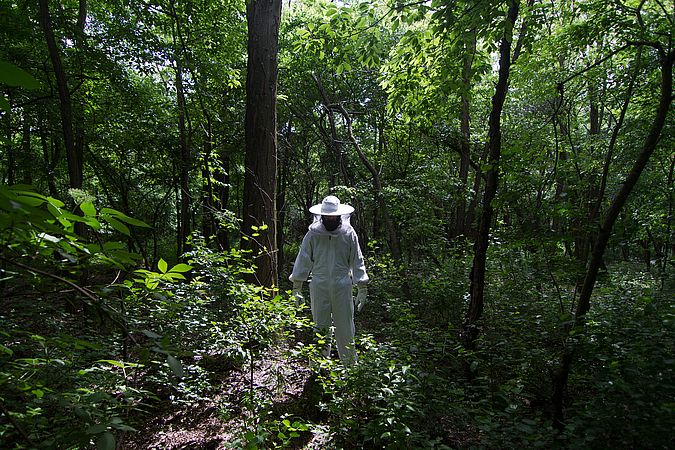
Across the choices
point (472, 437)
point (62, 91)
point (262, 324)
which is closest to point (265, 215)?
point (262, 324)

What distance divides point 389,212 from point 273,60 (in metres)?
4.91

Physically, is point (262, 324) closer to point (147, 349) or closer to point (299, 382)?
point (299, 382)

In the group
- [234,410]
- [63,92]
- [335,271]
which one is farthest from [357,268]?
[63,92]

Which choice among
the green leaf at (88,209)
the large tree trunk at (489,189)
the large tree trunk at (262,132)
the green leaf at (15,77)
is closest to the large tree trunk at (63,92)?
the large tree trunk at (262,132)

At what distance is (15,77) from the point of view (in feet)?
2.39

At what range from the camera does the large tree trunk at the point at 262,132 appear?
4.66 m

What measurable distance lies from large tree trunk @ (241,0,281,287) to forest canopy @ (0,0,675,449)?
0.09 feet

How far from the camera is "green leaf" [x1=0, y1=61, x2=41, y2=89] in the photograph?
2.34 ft

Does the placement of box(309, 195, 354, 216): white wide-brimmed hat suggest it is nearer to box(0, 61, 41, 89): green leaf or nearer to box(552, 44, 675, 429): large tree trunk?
box(552, 44, 675, 429): large tree trunk

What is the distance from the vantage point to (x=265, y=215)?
4.71 metres

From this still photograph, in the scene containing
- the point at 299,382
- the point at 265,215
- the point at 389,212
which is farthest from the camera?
the point at 389,212

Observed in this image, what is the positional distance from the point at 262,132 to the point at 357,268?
2208mm

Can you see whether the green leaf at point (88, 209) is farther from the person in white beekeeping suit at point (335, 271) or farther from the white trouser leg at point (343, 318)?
the white trouser leg at point (343, 318)

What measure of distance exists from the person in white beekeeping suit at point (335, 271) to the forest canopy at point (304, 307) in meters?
0.39
